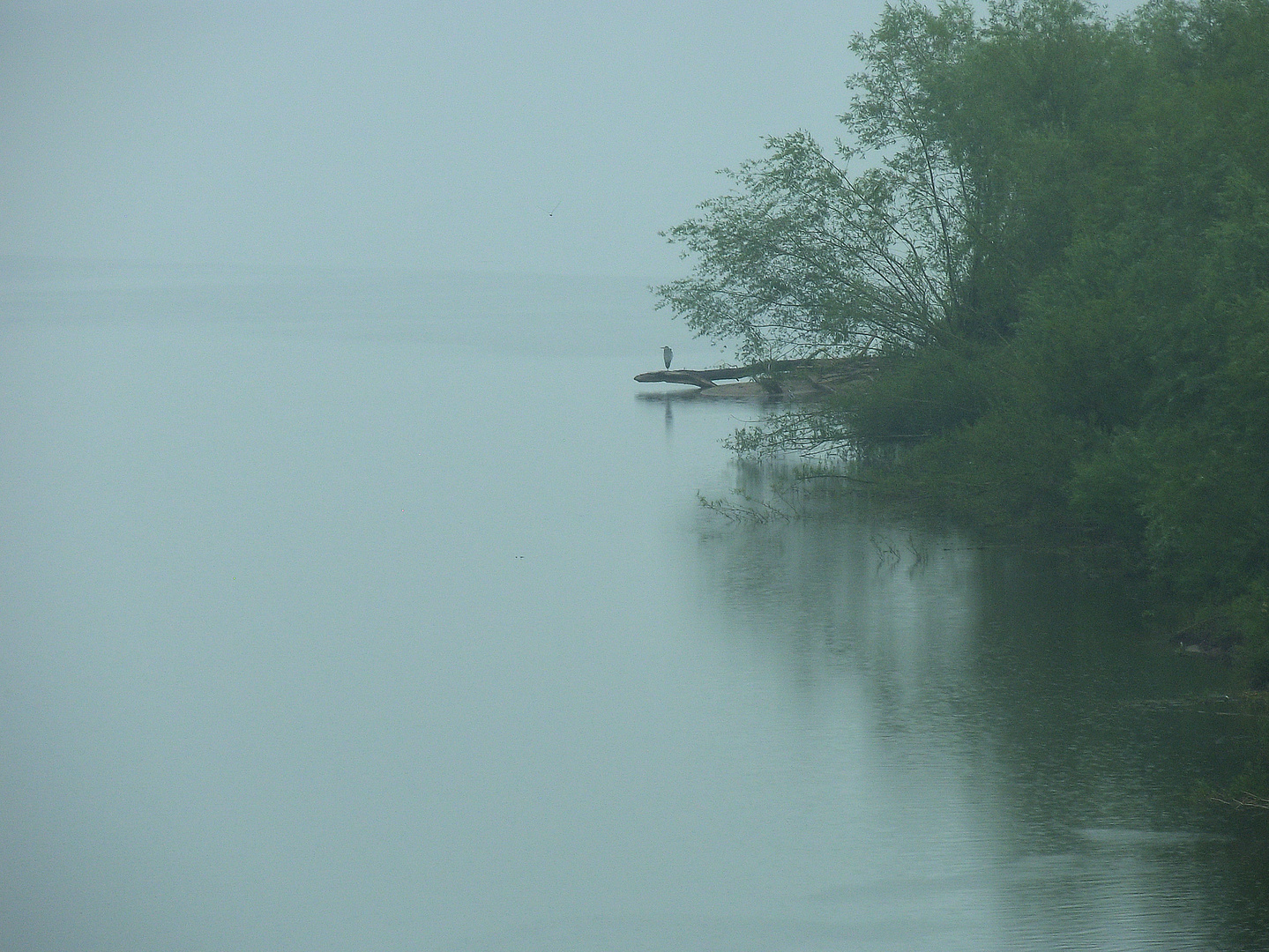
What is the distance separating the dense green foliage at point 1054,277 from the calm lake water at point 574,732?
1.33 metres

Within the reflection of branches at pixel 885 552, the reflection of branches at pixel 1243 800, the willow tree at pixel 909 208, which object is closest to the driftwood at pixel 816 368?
the willow tree at pixel 909 208

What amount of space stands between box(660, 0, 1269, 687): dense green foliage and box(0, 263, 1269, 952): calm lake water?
133 cm

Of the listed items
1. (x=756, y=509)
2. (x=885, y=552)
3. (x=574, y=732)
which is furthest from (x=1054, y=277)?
(x=574, y=732)

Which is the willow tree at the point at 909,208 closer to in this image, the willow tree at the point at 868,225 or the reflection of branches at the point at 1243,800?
the willow tree at the point at 868,225

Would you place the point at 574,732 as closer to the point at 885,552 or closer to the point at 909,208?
the point at 885,552

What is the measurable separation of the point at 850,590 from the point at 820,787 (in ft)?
24.2

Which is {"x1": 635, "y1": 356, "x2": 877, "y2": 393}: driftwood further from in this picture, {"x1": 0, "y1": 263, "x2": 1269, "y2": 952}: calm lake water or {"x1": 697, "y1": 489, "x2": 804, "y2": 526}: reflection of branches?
{"x1": 697, "y1": 489, "x2": 804, "y2": 526}: reflection of branches

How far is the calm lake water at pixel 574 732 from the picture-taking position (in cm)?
1127

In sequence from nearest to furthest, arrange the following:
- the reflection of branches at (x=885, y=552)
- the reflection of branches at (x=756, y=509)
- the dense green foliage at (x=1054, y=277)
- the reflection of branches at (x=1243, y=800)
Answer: the reflection of branches at (x=1243, y=800) → the dense green foliage at (x=1054, y=277) → the reflection of branches at (x=885, y=552) → the reflection of branches at (x=756, y=509)

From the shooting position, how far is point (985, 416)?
24531mm

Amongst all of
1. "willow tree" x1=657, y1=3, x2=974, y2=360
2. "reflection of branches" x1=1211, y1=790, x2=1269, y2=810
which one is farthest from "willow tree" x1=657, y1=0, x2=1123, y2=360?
"reflection of branches" x1=1211, y1=790, x2=1269, y2=810

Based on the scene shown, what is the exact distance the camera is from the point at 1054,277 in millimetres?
22438

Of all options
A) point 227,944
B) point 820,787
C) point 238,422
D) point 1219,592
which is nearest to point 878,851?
point 820,787

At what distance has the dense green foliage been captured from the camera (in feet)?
54.3
